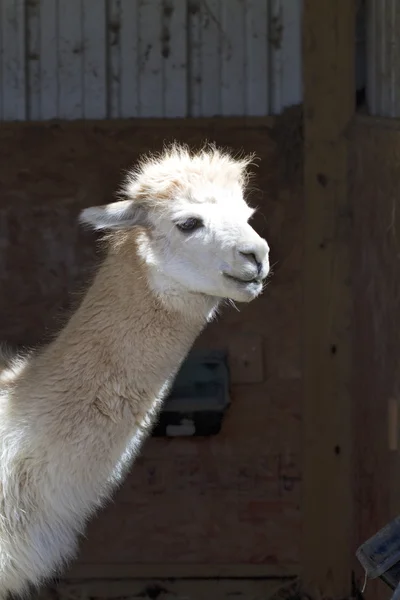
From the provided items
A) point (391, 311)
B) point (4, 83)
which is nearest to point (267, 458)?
point (391, 311)

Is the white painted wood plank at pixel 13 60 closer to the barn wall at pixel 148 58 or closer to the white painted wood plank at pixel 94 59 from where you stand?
the barn wall at pixel 148 58

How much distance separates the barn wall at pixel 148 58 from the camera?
5.74m

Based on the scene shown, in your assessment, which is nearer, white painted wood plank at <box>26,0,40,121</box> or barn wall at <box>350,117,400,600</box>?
barn wall at <box>350,117,400,600</box>

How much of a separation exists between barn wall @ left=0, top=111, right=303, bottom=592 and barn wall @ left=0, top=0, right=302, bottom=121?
0.21 meters

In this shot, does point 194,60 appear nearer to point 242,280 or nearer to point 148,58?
point 148,58

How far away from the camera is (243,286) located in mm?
4047

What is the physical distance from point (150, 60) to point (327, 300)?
1.54 meters

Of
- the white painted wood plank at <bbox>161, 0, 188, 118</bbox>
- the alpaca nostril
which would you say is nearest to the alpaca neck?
the alpaca nostril

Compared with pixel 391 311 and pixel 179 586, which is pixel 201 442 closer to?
pixel 179 586

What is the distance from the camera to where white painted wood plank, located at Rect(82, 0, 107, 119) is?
18.9ft

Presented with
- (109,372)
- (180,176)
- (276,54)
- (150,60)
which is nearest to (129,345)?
(109,372)

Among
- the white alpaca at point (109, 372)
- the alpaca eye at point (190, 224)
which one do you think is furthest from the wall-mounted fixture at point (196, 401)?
the alpaca eye at point (190, 224)

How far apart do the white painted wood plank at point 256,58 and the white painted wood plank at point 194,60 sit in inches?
9.8

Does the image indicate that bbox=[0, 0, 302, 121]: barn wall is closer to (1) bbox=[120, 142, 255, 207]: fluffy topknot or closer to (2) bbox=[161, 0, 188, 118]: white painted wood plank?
(2) bbox=[161, 0, 188, 118]: white painted wood plank
